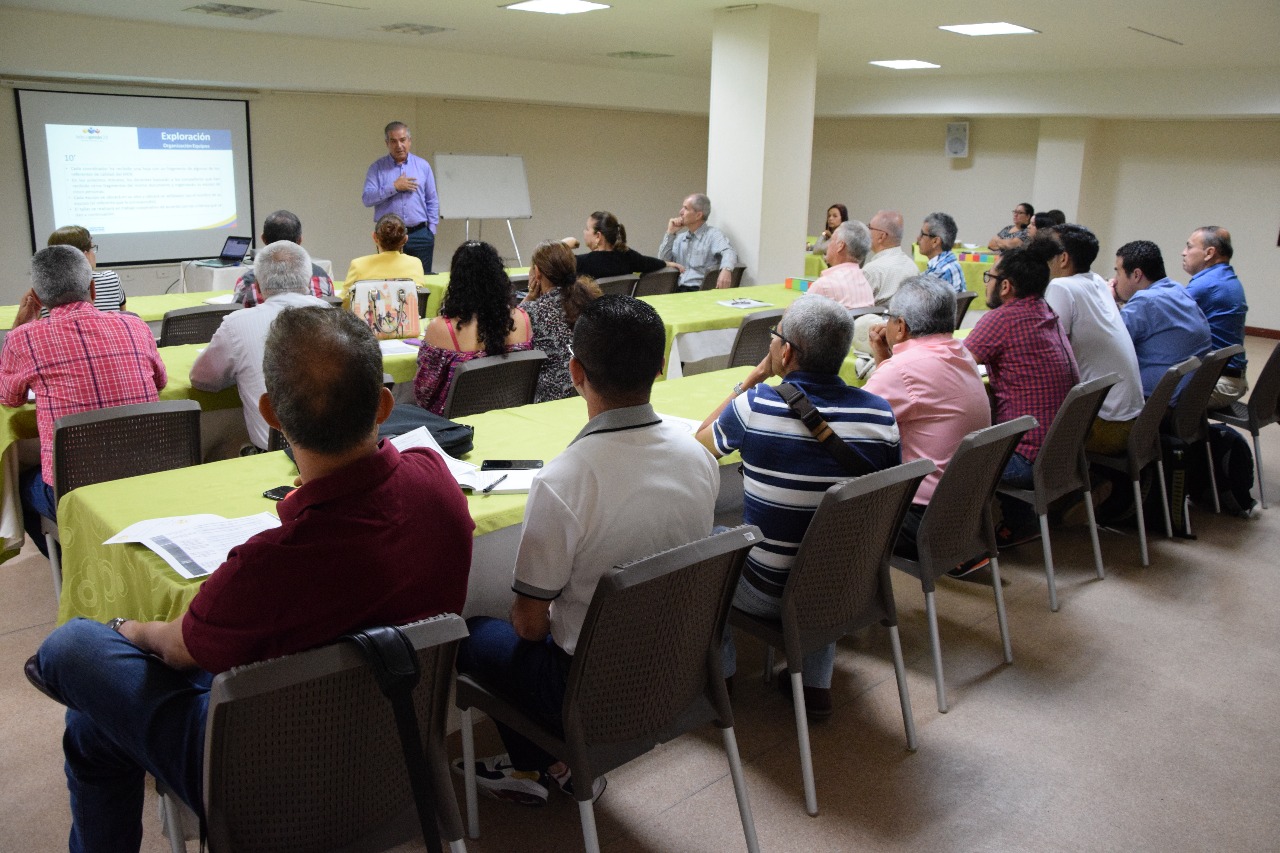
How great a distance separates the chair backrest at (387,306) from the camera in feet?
13.3

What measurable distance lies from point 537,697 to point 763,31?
582 cm

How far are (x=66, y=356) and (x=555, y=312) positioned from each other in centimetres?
165

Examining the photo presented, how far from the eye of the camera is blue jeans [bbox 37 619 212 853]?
1.53m

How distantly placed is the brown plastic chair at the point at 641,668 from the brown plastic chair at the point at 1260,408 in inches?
140

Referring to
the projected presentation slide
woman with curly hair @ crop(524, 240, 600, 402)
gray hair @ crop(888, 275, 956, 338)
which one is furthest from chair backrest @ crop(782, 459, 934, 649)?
the projected presentation slide

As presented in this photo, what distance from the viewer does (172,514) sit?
213 centimetres

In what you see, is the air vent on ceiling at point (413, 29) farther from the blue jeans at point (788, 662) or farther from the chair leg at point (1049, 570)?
the blue jeans at point (788, 662)

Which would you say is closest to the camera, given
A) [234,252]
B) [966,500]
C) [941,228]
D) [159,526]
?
[159,526]

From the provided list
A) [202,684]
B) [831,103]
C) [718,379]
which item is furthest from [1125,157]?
[202,684]

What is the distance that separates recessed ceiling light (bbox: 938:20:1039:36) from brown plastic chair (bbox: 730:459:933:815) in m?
5.84

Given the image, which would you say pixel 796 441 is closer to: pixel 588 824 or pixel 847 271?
pixel 588 824

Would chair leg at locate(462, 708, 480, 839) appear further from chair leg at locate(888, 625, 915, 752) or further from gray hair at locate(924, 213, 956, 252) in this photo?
gray hair at locate(924, 213, 956, 252)

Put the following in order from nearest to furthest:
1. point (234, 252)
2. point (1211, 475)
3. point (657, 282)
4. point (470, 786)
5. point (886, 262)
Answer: point (470, 786) → point (1211, 475) → point (886, 262) → point (657, 282) → point (234, 252)

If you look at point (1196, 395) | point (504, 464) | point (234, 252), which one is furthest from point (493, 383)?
point (234, 252)
